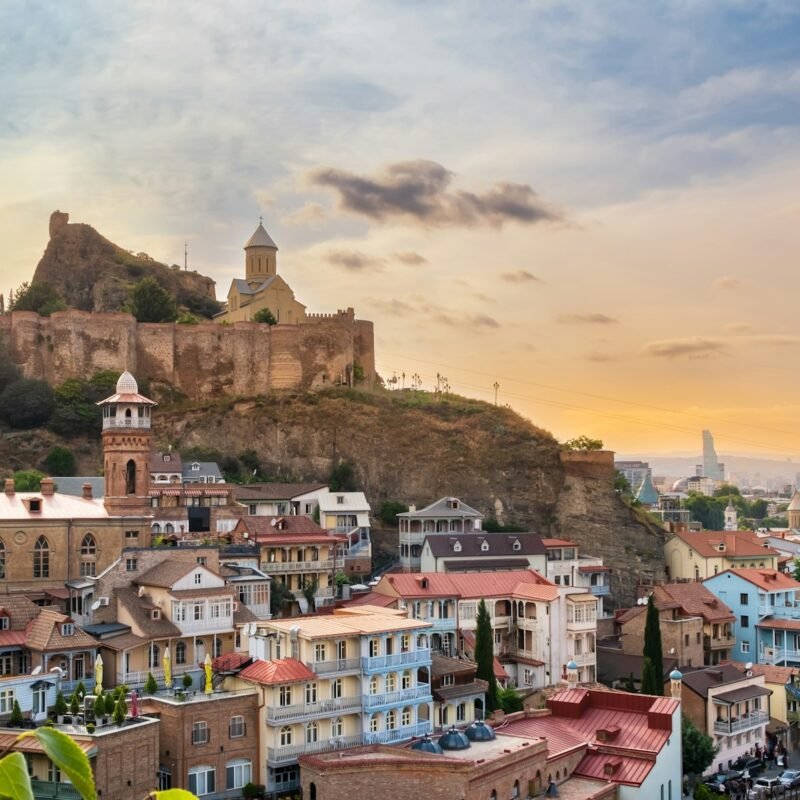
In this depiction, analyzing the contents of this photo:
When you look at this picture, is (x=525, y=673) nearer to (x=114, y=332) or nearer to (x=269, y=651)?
(x=269, y=651)

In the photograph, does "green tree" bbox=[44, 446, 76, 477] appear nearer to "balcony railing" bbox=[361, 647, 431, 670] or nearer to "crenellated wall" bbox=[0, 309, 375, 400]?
"crenellated wall" bbox=[0, 309, 375, 400]

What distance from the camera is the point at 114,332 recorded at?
8319cm

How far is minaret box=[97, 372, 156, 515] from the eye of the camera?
47500 mm

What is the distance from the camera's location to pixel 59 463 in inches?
2854

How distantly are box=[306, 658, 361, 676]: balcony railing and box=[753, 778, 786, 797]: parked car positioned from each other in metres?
18.1

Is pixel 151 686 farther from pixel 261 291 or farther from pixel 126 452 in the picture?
pixel 261 291

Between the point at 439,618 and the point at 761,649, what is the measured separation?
22.7 meters

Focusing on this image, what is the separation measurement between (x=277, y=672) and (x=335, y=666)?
2.49 m

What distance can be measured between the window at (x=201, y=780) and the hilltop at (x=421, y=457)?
41980 mm

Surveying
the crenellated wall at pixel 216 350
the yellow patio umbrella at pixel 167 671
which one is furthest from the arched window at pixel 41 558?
the crenellated wall at pixel 216 350

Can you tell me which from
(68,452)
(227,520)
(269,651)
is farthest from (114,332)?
(269,651)

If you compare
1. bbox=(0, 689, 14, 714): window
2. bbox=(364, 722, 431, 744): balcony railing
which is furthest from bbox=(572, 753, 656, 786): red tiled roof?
bbox=(0, 689, 14, 714): window

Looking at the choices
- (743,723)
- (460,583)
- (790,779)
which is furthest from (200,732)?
(743,723)

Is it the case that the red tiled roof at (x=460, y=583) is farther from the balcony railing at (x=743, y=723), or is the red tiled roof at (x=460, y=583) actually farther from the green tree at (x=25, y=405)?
the green tree at (x=25, y=405)
